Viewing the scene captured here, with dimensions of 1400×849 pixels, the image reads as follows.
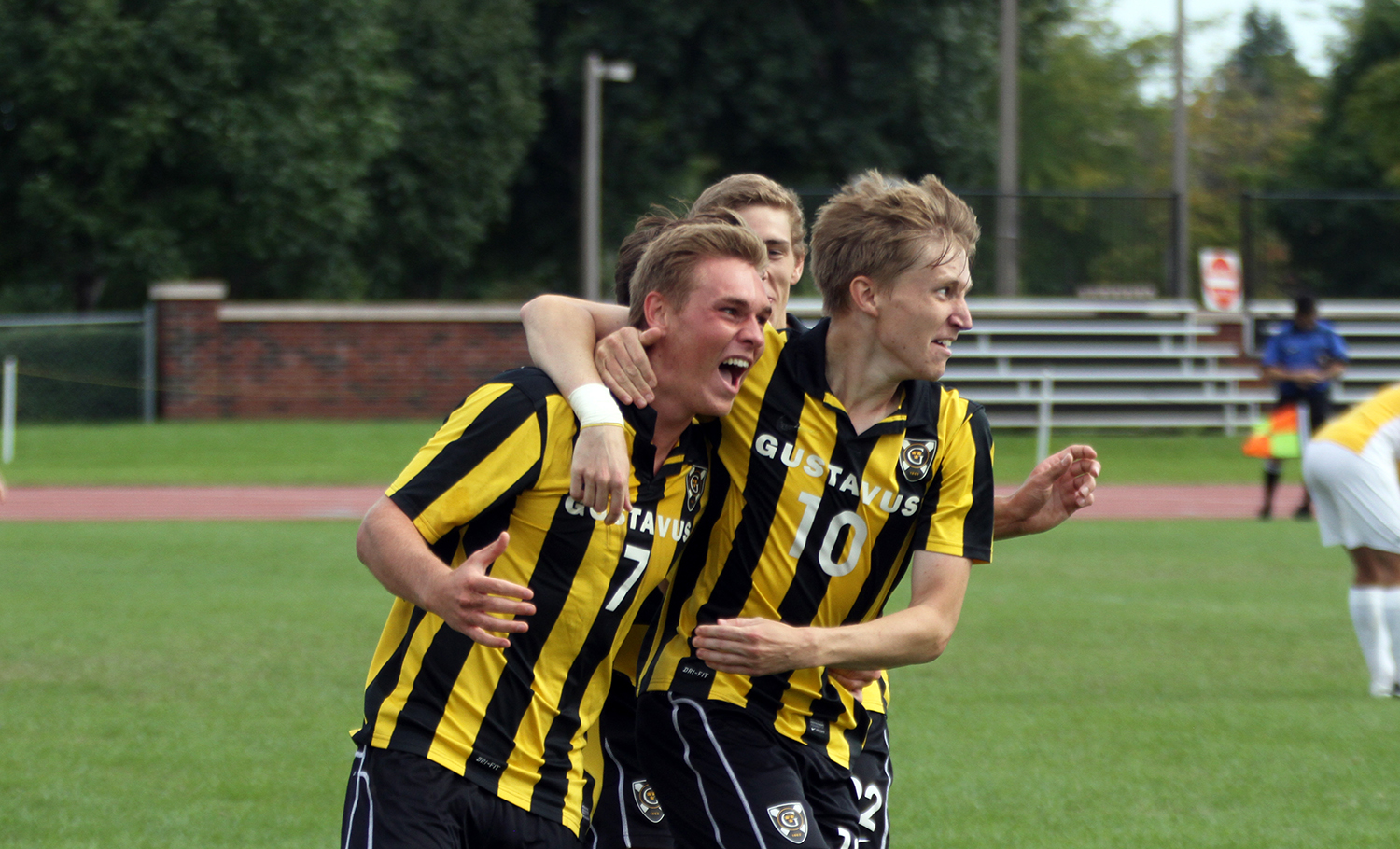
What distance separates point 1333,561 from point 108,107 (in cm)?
2638

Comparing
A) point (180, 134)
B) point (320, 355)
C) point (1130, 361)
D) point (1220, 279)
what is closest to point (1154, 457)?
point (1130, 361)

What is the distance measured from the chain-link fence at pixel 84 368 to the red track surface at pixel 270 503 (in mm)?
8636

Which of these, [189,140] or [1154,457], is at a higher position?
[189,140]

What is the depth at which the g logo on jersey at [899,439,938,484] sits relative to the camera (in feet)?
11.2

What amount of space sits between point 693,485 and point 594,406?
0.38 meters

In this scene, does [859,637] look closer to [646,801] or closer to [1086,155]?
[646,801]

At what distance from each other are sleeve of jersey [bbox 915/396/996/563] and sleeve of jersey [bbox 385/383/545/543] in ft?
2.95

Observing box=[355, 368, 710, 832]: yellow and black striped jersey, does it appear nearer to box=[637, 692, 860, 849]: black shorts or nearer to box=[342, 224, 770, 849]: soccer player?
box=[342, 224, 770, 849]: soccer player

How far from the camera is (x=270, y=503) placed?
17.1 metres

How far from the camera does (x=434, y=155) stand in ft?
128

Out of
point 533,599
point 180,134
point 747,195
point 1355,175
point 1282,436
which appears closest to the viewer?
point 533,599

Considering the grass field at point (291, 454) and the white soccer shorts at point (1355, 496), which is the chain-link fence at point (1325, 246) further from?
the white soccer shorts at point (1355, 496)

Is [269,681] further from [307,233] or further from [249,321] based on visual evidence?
[307,233]

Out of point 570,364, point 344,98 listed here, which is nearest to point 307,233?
point 344,98
